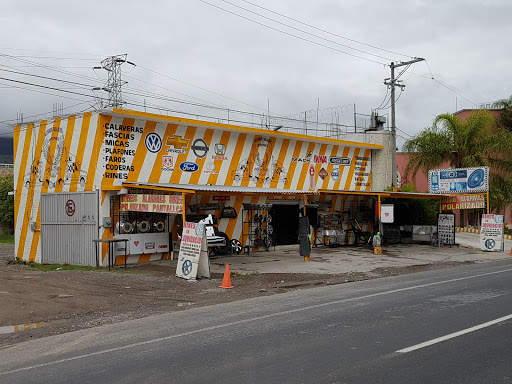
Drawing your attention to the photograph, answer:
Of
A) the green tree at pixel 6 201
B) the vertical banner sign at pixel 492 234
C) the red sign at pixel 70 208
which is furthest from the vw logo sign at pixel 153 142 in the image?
the green tree at pixel 6 201

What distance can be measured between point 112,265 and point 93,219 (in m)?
1.79

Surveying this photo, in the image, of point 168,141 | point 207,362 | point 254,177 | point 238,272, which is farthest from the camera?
point 254,177

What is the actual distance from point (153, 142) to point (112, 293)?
902 centimetres

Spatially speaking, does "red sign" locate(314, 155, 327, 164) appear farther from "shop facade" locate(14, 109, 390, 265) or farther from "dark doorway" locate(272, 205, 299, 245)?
"dark doorway" locate(272, 205, 299, 245)

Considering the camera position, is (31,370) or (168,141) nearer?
(31,370)

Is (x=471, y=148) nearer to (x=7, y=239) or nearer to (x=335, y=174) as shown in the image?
(x=335, y=174)

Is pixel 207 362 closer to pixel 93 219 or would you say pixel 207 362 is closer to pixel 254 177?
pixel 93 219

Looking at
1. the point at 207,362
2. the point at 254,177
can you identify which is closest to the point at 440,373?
the point at 207,362

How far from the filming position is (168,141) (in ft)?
72.0

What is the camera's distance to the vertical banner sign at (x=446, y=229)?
27578 millimetres

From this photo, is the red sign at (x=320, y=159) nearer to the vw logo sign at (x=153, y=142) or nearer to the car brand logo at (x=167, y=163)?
the car brand logo at (x=167, y=163)

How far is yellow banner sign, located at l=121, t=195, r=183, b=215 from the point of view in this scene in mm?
16844

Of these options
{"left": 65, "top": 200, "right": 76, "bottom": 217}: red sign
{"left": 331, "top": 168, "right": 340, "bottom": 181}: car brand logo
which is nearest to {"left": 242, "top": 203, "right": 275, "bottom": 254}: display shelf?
{"left": 331, "top": 168, "right": 340, "bottom": 181}: car brand logo

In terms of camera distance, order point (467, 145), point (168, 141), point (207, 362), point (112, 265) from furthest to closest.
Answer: point (467, 145)
point (168, 141)
point (112, 265)
point (207, 362)
